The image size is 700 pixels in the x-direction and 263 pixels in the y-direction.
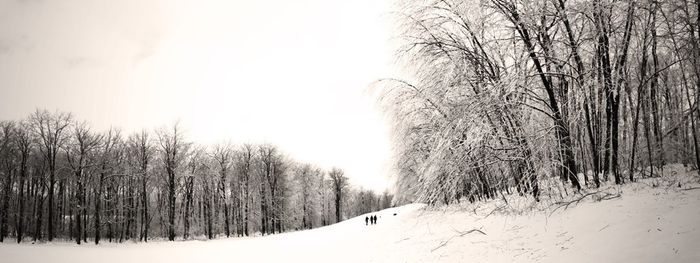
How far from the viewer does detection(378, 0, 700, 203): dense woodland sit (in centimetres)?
610

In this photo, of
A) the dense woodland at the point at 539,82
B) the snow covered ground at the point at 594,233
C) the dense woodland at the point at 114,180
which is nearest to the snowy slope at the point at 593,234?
the snow covered ground at the point at 594,233

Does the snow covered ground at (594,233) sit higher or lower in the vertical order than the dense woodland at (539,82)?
lower

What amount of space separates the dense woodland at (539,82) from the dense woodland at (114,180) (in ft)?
114

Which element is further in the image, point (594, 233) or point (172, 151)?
point (172, 151)

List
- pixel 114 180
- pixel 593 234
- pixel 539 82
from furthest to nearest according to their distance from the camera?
pixel 114 180
pixel 539 82
pixel 593 234

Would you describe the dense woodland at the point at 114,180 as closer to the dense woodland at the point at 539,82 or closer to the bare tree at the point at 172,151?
the bare tree at the point at 172,151

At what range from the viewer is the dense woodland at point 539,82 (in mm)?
6098

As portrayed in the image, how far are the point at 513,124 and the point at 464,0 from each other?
2.92 metres

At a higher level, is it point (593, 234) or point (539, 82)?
point (539, 82)

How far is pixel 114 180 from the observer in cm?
3772

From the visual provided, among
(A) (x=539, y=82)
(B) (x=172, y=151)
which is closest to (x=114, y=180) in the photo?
(B) (x=172, y=151)

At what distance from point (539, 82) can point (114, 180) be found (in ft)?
141

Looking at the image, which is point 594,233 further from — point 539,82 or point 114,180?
point 114,180

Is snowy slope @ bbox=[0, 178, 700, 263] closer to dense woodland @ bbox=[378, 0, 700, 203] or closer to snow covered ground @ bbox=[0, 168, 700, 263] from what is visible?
snow covered ground @ bbox=[0, 168, 700, 263]
